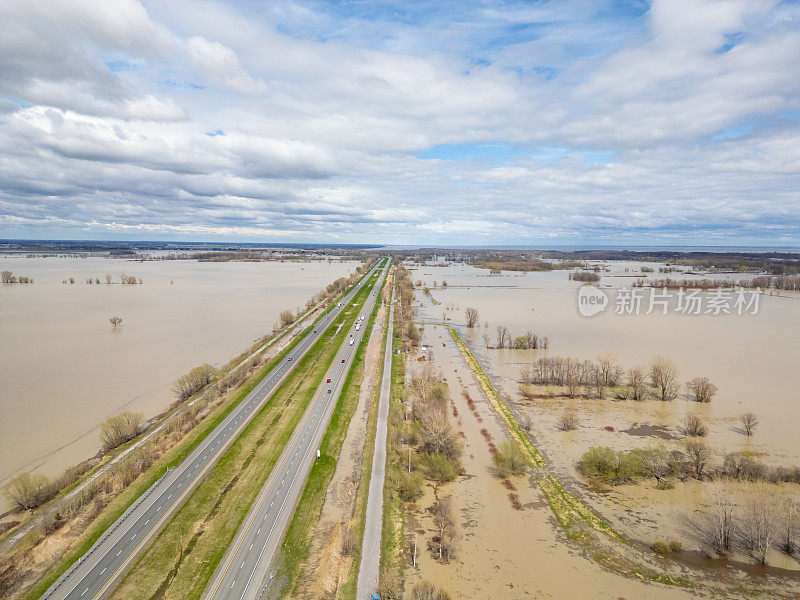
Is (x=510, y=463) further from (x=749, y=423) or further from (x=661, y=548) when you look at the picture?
(x=749, y=423)

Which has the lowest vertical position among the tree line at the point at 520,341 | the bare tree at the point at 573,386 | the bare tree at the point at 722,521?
the bare tree at the point at 722,521

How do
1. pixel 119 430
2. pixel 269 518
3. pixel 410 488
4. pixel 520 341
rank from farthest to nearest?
pixel 520 341
pixel 119 430
pixel 410 488
pixel 269 518

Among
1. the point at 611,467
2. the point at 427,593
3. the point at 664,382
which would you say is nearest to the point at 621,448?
the point at 611,467

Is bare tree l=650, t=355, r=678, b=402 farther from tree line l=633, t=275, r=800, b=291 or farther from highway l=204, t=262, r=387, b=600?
tree line l=633, t=275, r=800, b=291

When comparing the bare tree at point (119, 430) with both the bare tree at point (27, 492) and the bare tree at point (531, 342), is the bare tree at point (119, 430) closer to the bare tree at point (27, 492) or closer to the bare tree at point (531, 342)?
the bare tree at point (27, 492)

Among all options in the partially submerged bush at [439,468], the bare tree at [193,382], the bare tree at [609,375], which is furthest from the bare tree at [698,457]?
the bare tree at [193,382]

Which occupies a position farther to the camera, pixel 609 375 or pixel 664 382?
→ pixel 609 375
